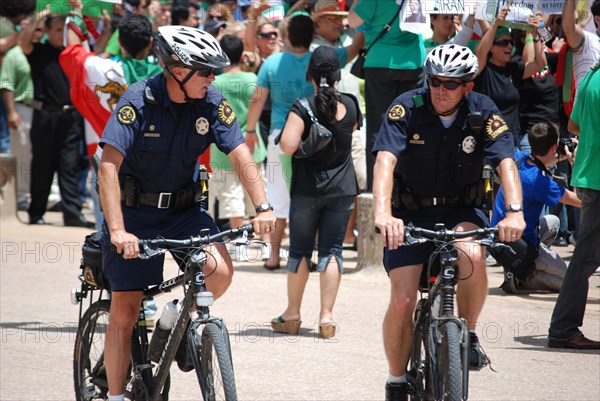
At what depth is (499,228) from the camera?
5.06m

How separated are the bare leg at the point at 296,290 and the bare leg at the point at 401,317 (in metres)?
2.33

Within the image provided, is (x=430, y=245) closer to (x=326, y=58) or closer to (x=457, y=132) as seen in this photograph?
(x=457, y=132)

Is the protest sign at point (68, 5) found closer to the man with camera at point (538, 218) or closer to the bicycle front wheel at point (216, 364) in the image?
the man with camera at point (538, 218)

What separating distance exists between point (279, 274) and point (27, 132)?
222 inches

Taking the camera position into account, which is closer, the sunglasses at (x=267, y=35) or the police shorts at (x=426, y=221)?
the police shorts at (x=426, y=221)

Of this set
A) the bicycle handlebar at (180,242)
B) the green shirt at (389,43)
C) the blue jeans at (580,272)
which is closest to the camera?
the bicycle handlebar at (180,242)

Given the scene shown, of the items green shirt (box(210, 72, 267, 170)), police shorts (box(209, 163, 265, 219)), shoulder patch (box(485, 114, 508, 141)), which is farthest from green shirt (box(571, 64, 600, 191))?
police shorts (box(209, 163, 265, 219))

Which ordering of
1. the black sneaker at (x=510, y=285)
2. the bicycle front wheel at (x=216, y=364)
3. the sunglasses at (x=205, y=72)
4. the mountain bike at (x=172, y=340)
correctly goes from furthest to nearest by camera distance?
the black sneaker at (x=510, y=285) < the sunglasses at (x=205, y=72) < the mountain bike at (x=172, y=340) < the bicycle front wheel at (x=216, y=364)

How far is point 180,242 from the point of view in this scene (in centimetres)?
482

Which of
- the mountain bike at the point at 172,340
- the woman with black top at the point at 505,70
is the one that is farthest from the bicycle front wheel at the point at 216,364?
the woman with black top at the point at 505,70

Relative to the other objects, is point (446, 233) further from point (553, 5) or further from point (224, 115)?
point (553, 5)

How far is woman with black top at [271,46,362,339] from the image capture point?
7930 mm

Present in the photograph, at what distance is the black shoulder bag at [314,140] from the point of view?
7.80 metres

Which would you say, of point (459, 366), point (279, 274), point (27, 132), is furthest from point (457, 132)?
point (27, 132)
